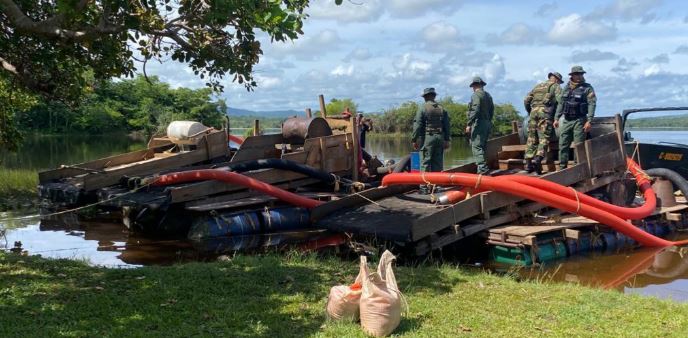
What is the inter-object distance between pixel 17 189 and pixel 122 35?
13.3m

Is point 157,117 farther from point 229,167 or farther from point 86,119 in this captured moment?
point 229,167

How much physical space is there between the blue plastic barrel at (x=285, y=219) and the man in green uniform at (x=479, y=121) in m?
3.51

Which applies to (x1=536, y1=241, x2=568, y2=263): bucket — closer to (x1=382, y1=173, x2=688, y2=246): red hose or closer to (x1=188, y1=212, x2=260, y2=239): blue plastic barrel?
(x1=382, y1=173, x2=688, y2=246): red hose

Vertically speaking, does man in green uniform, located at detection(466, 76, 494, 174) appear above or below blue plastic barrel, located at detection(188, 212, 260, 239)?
above

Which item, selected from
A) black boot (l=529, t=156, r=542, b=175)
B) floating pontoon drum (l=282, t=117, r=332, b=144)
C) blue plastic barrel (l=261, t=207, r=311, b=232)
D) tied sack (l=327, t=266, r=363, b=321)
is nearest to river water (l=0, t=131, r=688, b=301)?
blue plastic barrel (l=261, t=207, r=311, b=232)

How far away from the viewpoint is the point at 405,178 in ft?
36.8

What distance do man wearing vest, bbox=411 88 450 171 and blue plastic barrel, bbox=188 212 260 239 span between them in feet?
11.8

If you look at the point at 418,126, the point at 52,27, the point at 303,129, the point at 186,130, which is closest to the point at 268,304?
the point at 52,27

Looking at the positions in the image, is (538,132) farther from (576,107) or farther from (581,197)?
(581,197)

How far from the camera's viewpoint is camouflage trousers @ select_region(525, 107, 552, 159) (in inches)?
478

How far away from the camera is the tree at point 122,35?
6191mm

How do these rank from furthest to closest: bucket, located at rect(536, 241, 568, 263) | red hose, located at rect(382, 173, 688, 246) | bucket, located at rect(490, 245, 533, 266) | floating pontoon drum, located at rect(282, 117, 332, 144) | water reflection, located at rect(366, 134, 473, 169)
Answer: water reflection, located at rect(366, 134, 473, 169) → floating pontoon drum, located at rect(282, 117, 332, 144) → red hose, located at rect(382, 173, 688, 246) → bucket, located at rect(536, 241, 568, 263) → bucket, located at rect(490, 245, 533, 266)

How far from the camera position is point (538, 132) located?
40.3ft

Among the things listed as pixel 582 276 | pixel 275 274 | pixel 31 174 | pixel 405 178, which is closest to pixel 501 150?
pixel 405 178
